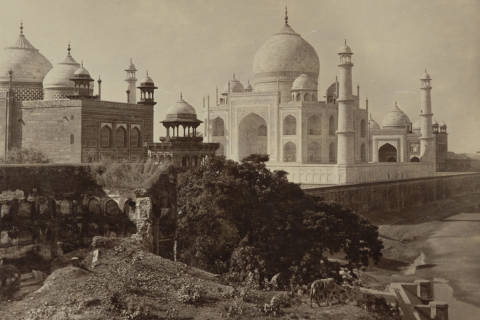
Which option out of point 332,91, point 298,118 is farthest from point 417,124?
point 298,118

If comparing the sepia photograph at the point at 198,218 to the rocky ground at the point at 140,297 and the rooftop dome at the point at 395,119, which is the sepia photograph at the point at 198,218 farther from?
the rooftop dome at the point at 395,119

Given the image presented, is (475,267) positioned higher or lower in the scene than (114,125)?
lower

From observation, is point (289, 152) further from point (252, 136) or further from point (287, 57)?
point (287, 57)

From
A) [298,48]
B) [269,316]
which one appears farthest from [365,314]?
[298,48]

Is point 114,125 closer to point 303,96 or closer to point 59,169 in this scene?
point 59,169

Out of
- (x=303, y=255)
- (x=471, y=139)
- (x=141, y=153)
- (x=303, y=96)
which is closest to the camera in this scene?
(x=303, y=255)

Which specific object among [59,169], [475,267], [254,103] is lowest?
[475,267]
